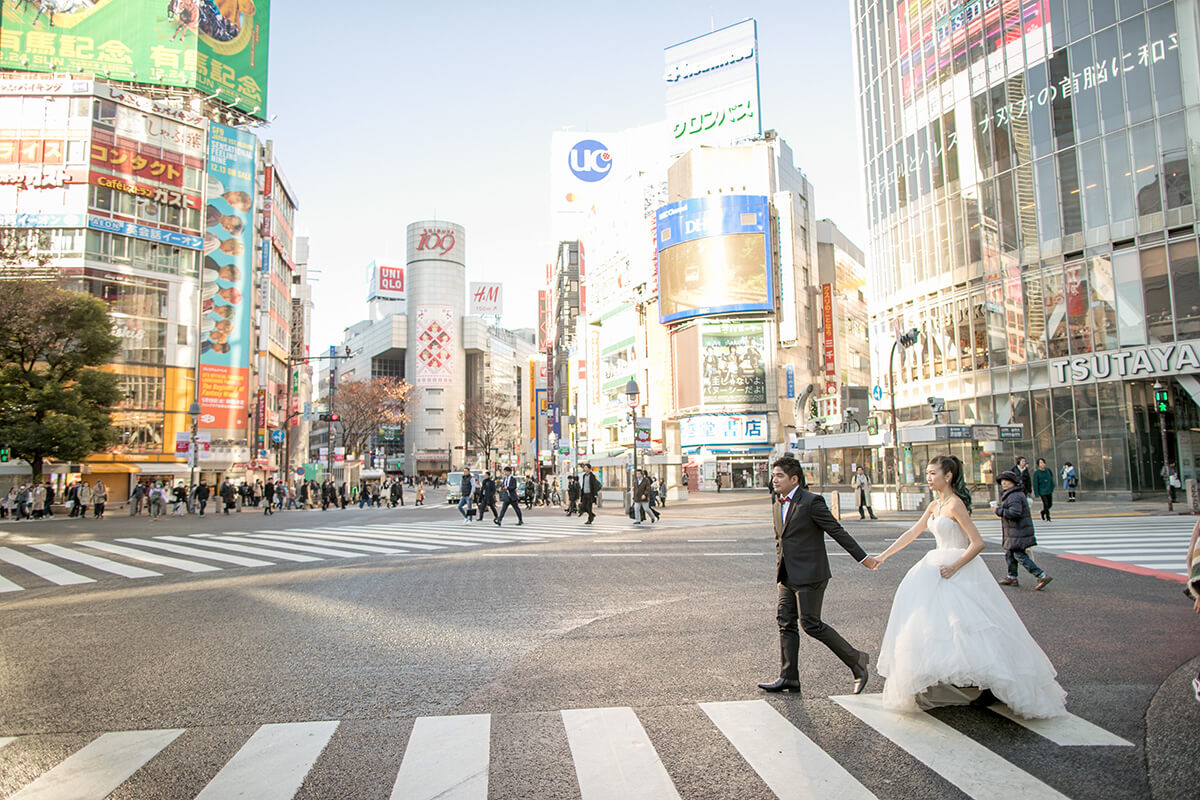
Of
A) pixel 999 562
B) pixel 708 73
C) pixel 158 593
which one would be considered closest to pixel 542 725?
pixel 158 593

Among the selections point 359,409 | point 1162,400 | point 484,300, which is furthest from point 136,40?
point 484,300

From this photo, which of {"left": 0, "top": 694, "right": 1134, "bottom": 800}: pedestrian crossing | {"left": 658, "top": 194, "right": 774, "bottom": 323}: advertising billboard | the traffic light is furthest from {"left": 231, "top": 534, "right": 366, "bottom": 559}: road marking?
{"left": 658, "top": 194, "right": 774, "bottom": 323}: advertising billboard

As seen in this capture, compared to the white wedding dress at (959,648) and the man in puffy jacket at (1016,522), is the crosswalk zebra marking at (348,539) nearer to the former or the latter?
the man in puffy jacket at (1016,522)

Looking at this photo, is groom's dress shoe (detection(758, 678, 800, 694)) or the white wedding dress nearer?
the white wedding dress

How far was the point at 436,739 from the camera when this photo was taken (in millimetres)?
4609

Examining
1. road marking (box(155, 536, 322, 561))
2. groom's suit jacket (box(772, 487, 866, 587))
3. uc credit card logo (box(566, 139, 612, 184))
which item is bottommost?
road marking (box(155, 536, 322, 561))

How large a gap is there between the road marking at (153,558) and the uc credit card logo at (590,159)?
8925 cm

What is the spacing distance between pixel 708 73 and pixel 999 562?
68.2 metres

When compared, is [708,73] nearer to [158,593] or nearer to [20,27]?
[20,27]

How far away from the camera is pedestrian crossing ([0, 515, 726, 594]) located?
13.4 m

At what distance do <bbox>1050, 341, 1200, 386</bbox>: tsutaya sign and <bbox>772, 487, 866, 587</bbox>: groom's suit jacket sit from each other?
29.2m

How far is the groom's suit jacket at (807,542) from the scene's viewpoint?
548 centimetres

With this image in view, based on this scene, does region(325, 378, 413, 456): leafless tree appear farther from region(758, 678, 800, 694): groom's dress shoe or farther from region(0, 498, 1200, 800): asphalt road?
region(758, 678, 800, 694): groom's dress shoe

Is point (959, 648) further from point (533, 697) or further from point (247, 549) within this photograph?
point (247, 549)
